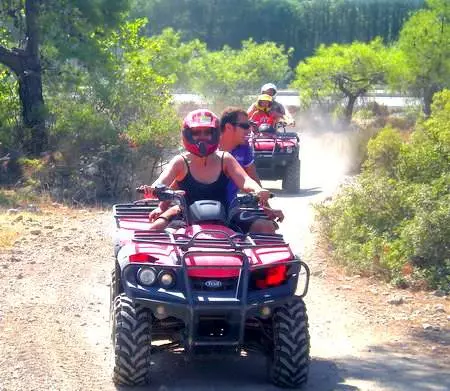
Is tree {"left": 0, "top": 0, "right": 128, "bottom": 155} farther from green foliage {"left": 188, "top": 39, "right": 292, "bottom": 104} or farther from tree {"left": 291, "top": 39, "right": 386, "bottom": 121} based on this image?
green foliage {"left": 188, "top": 39, "right": 292, "bottom": 104}

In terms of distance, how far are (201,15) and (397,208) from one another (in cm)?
4555

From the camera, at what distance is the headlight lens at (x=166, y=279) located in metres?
6.24

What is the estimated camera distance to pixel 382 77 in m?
29.4

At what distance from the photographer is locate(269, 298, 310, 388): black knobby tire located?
632cm

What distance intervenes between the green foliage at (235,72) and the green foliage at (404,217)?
773 inches

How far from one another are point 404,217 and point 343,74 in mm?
18984

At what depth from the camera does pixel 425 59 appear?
28.3 metres

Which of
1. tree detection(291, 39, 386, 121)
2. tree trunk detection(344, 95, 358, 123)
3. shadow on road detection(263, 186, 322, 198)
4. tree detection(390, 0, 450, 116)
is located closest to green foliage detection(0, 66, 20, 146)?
shadow on road detection(263, 186, 322, 198)

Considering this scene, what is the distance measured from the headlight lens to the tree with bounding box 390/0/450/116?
74.3 feet

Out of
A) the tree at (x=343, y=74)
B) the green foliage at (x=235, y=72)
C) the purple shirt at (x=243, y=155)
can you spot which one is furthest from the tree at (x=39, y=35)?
the green foliage at (x=235, y=72)

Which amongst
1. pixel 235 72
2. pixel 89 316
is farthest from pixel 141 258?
pixel 235 72

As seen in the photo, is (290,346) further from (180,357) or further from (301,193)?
(301,193)

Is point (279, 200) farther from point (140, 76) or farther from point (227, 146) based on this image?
point (227, 146)

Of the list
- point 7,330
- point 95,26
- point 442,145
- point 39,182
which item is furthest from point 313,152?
point 7,330
